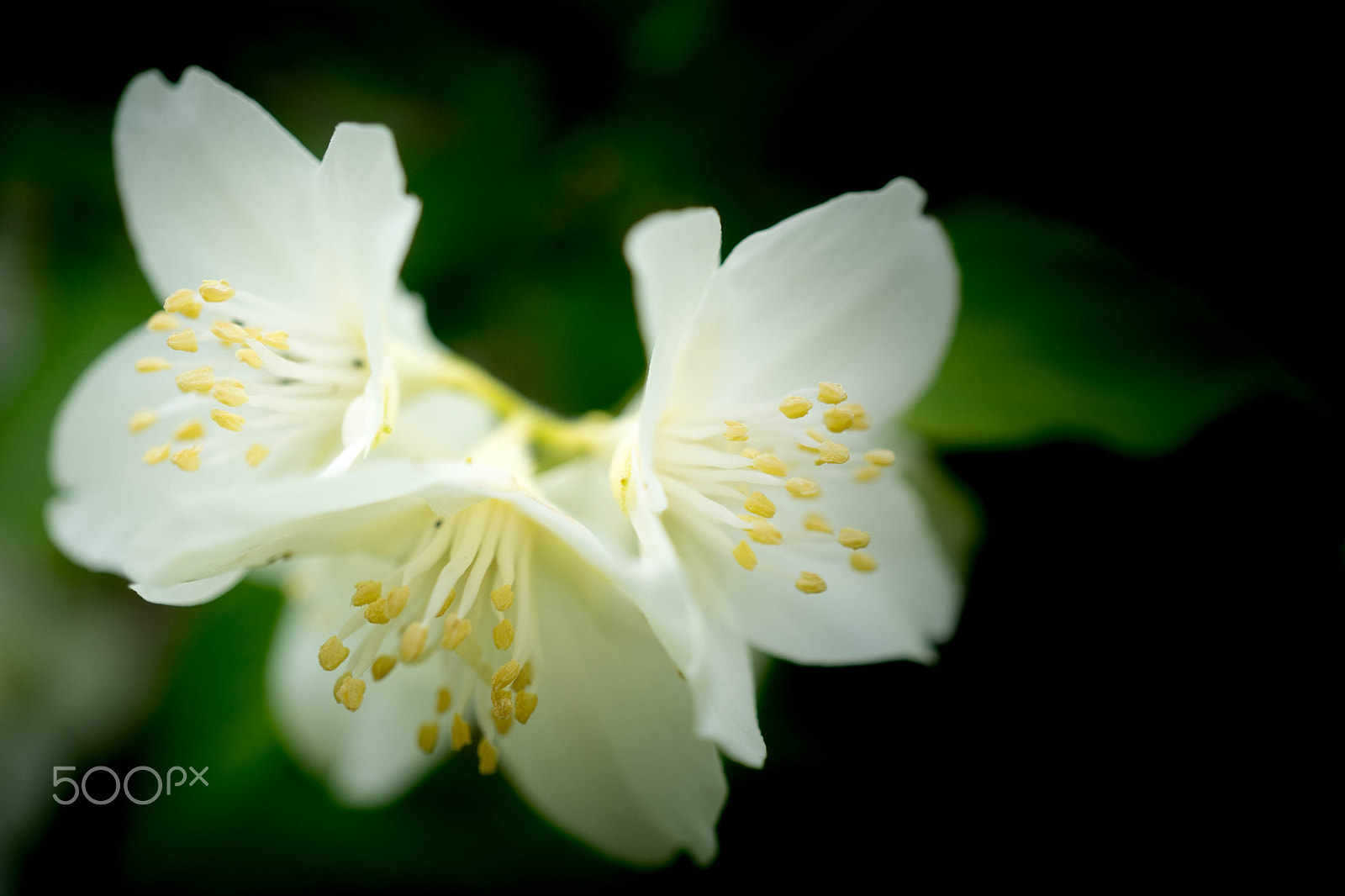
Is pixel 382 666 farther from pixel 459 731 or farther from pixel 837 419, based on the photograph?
pixel 837 419

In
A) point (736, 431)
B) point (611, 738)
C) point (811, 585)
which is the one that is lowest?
Answer: point (611, 738)

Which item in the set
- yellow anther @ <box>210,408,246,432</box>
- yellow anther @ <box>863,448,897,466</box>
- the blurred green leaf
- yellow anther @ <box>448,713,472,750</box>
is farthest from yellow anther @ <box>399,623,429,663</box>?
the blurred green leaf

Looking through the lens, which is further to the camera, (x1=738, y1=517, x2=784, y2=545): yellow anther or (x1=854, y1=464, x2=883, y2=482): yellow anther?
(x1=854, y1=464, x2=883, y2=482): yellow anther

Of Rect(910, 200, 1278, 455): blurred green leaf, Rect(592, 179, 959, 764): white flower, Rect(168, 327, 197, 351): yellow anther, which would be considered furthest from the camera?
Rect(910, 200, 1278, 455): blurred green leaf

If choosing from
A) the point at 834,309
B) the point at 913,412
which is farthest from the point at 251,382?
the point at 913,412

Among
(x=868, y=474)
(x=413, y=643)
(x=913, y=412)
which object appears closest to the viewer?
(x=413, y=643)

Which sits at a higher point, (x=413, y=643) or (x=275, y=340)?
(x=275, y=340)

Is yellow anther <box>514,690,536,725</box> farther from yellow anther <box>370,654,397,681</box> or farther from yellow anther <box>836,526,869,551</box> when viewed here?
yellow anther <box>836,526,869,551</box>

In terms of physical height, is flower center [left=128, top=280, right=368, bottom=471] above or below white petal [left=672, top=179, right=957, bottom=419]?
below
